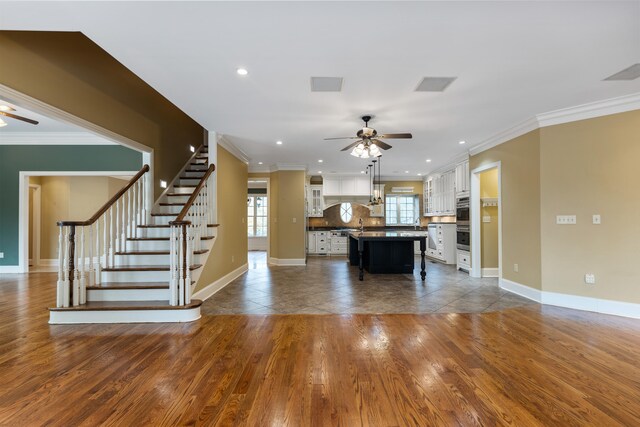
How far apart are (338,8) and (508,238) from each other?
4.50m

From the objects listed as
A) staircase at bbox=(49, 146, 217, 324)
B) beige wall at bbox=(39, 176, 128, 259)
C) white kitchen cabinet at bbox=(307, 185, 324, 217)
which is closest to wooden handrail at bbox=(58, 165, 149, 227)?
staircase at bbox=(49, 146, 217, 324)

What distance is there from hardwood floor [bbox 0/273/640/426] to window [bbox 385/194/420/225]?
646cm

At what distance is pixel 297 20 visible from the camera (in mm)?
2018

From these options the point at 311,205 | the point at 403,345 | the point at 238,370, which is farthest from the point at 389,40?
the point at 311,205

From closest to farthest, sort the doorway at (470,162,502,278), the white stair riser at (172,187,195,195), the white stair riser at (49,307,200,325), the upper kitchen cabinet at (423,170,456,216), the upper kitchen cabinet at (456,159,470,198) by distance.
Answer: the white stair riser at (49,307,200,325) → the white stair riser at (172,187,195,195) → the doorway at (470,162,502,278) → the upper kitchen cabinet at (456,159,470,198) → the upper kitchen cabinet at (423,170,456,216)

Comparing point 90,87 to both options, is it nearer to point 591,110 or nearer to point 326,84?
point 326,84

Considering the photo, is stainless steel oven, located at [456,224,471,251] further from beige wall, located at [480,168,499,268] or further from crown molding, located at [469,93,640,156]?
crown molding, located at [469,93,640,156]

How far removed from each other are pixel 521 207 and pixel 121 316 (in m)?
5.70

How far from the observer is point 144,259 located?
4066mm

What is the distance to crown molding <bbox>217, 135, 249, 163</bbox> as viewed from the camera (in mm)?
4975

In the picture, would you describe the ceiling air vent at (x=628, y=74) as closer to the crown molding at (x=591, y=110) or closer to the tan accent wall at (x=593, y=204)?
the crown molding at (x=591, y=110)

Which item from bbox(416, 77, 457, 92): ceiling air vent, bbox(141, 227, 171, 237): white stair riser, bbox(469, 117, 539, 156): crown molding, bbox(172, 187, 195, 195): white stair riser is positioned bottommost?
bbox(141, 227, 171, 237): white stair riser

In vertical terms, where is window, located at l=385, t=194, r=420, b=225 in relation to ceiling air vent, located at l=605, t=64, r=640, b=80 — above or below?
below

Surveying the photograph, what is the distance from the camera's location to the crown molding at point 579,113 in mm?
3439
